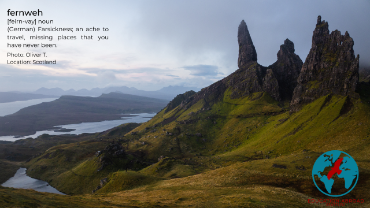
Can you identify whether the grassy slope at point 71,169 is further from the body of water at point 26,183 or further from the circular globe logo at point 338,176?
the circular globe logo at point 338,176

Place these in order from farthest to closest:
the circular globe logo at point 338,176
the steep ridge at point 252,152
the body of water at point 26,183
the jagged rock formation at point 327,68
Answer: the body of water at point 26,183
the jagged rock formation at point 327,68
the steep ridge at point 252,152
the circular globe logo at point 338,176

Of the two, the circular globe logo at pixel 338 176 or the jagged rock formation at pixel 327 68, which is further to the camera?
the jagged rock formation at pixel 327 68

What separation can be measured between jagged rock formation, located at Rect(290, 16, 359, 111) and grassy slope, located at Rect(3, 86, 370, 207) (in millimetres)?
9047

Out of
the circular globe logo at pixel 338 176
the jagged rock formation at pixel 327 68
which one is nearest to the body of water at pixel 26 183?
the circular globe logo at pixel 338 176

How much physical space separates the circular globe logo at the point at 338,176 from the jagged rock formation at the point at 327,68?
77.5 metres

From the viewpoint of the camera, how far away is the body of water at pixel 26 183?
113488 millimetres

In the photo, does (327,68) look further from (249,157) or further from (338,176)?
(338,176)

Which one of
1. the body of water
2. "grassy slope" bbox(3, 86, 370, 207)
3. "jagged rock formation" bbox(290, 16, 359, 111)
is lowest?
the body of water

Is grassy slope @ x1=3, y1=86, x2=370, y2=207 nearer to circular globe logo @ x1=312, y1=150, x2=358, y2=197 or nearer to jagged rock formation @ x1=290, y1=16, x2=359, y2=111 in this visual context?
circular globe logo @ x1=312, y1=150, x2=358, y2=197

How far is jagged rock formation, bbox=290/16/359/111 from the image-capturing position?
107m

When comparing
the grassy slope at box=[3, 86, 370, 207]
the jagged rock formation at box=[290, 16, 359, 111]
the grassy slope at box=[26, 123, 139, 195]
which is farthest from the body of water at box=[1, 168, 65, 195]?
the jagged rock formation at box=[290, 16, 359, 111]

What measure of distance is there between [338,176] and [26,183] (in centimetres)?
17588

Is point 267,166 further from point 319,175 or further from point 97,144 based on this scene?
point 97,144

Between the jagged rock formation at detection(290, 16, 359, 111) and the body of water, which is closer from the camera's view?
the jagged rock formation at detection(290, 16, 359, 111)
